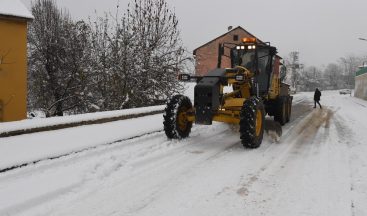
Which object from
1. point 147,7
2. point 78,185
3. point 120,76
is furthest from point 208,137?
point 147,7

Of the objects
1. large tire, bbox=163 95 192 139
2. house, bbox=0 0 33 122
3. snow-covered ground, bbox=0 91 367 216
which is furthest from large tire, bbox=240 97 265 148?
house, bbox=0 0 33 122

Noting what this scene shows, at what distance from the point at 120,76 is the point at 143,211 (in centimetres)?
1239

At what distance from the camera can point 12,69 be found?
47.3 ft

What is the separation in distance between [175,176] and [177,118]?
2.98m

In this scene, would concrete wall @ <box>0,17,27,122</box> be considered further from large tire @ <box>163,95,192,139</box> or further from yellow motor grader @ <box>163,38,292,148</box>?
large tire @ <box>163,95,192,139</box>

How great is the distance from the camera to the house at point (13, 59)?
1388 cm

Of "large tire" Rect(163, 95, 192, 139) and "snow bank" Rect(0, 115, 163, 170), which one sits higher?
"large tire" Rect(163, 95, 192, 139)

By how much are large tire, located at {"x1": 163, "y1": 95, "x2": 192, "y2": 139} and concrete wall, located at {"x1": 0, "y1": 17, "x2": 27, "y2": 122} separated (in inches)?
314

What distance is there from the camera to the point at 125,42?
53.8 feet

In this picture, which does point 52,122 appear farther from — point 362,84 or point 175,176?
point 362,84

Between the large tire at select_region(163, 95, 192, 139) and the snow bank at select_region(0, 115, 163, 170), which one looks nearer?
the snow bank at select_region(0, 115, 163, 170)

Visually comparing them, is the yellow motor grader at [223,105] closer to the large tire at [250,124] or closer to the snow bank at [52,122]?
the large tire at [250,124]

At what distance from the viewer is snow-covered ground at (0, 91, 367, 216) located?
452 centimetres

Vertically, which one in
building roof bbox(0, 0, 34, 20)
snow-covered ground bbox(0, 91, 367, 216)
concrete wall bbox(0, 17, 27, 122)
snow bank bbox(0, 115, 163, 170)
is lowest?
snow-covered ground bbox(0, 91, 367, 216)
